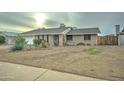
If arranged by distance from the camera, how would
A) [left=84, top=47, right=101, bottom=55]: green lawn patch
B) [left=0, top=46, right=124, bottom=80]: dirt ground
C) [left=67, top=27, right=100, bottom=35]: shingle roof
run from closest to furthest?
[left=0, top=46, right=124, bottom=80]: dirt ground < [left=84, top=47, right=101, bottom=55]: green lawn patch < [left=67, top=27, right=100, bottom=35]: shingle roof

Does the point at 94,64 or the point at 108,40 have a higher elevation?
the point at 108,40

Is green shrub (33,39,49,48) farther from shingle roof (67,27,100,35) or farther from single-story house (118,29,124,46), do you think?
single-story house (118,29,124,46)

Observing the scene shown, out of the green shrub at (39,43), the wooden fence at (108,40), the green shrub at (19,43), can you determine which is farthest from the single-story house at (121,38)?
the green shrub at (19,43)

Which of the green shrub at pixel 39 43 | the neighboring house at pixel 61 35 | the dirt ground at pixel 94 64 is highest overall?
the neighboring house at pixel 61 35

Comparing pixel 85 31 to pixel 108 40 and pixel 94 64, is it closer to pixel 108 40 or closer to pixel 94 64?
pixel 108 40

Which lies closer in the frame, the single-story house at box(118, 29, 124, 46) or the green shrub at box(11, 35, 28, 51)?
the single-story house at box(118, 29, 124, 46)

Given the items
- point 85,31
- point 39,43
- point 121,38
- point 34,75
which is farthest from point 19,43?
point 121,38

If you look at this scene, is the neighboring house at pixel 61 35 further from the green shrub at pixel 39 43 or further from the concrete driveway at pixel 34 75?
the concrete driveway at pixel 34 75

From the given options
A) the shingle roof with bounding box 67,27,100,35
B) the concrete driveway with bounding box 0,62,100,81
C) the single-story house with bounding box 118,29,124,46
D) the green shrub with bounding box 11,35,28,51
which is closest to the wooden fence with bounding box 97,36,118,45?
the single-story house with bounding box 118,29,124,46
